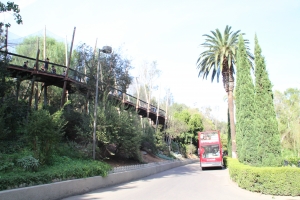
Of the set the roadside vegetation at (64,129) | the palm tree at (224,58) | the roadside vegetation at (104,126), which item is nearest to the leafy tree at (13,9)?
the roadside vegetation at (104,126)

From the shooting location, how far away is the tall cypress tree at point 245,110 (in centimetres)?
1540

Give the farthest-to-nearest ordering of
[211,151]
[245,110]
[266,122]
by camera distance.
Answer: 1. [211,151]
2. [245,110]
3. [266,122]

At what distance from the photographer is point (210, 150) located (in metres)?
30.4

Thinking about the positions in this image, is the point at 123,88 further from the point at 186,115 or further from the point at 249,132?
the point at 186,115

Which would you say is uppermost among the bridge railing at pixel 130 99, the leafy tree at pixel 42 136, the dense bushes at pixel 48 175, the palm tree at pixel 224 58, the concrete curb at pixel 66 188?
the palm tree at pixel 224 58

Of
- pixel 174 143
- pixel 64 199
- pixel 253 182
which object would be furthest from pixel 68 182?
pixel 174 143

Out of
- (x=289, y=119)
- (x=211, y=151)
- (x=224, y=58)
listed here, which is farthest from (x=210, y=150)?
(x=289, y=119)

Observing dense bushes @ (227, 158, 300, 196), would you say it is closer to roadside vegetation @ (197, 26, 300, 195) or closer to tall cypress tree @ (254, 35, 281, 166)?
roadside vegetation @ (197, 26, 300, 195)

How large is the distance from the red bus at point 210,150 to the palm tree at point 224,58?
1.69 metres

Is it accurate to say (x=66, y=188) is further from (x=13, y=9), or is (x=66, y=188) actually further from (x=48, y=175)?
(x=13, y=9)

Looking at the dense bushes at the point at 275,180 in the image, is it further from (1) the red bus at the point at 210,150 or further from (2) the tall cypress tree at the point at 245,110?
(1) the red bus at the point at 210,150

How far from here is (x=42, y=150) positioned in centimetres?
1284

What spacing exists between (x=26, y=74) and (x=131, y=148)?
10.2 m

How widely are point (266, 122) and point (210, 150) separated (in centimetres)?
1706
